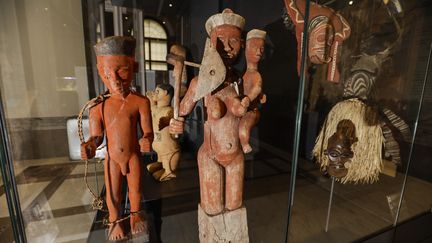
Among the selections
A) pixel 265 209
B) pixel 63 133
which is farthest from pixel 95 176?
pixel 265 209

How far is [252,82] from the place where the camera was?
2.67 ft

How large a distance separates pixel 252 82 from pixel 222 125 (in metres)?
0.20

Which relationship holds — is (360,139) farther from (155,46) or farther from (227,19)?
(155,46)

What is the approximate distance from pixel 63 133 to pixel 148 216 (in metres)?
0.60

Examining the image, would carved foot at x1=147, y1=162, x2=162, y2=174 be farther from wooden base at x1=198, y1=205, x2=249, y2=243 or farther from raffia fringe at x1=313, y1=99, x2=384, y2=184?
raffia fringe at x1=313, y1=99, x2=384, y2=184

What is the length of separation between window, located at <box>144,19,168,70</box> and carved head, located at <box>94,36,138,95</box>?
1.31 ft

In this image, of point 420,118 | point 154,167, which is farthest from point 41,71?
point 420,118

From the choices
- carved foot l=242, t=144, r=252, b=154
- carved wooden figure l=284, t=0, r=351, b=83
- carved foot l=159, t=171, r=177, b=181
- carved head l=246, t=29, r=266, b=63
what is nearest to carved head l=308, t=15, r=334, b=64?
carved wooden figure l=284, t=0, r=351, b=83

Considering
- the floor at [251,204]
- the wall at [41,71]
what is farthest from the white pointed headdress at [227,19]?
the floor at [251,204]

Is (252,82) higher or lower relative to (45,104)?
higher

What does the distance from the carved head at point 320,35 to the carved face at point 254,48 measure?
0.33 m

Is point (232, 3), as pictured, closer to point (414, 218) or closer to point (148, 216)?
point (148, 216)

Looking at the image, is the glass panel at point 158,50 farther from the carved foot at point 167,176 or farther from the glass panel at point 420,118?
the glass panel at point 420,118

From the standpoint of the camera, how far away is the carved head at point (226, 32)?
2.42 ft
